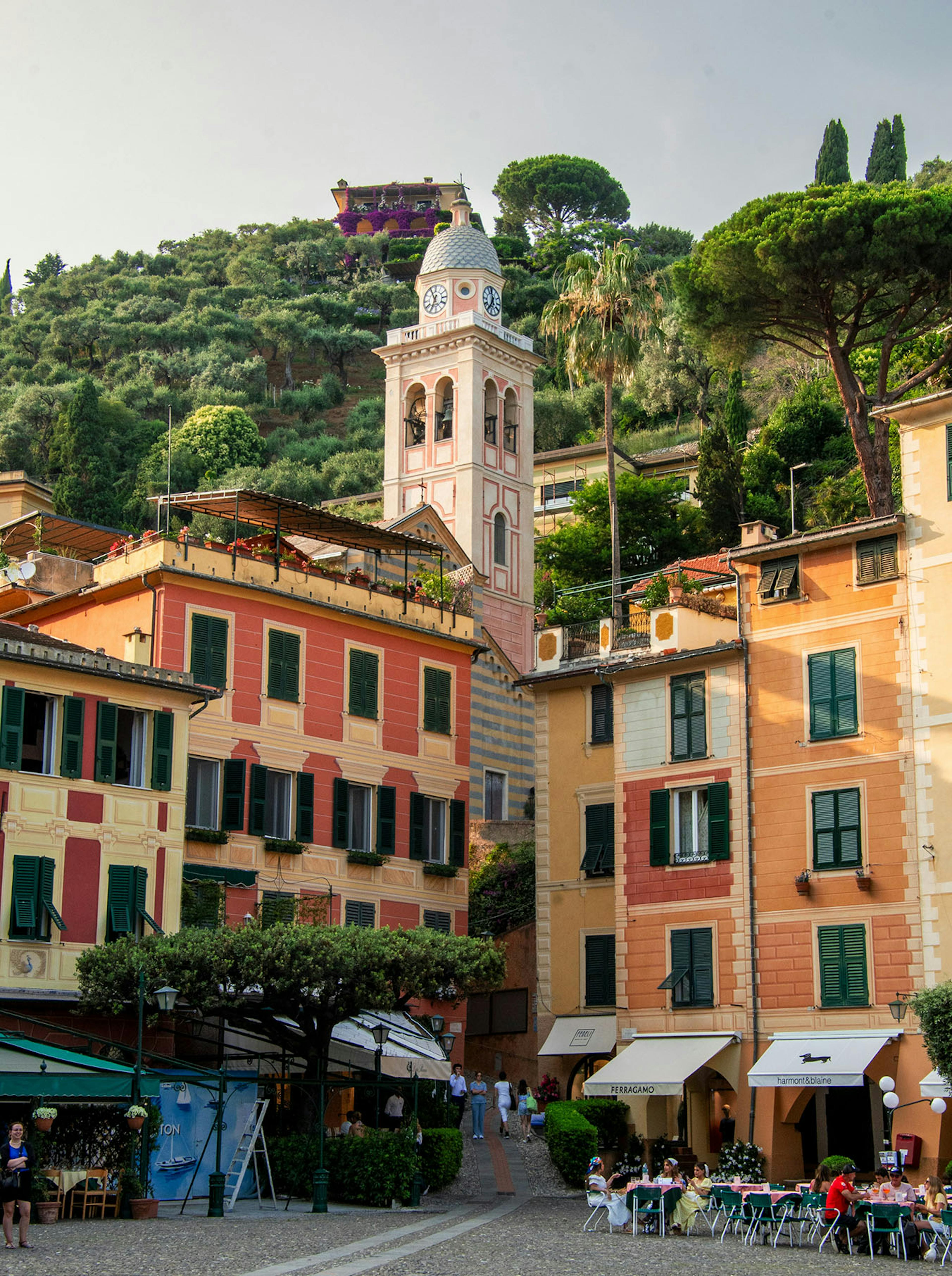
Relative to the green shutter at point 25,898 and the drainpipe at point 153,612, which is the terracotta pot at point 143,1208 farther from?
the drainpipe at point 153,612

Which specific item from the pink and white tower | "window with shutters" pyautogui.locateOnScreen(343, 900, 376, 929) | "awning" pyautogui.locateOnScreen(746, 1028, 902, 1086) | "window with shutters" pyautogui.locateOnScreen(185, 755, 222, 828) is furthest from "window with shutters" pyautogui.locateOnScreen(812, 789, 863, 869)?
the pink and white tower

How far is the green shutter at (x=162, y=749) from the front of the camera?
31.1 meters

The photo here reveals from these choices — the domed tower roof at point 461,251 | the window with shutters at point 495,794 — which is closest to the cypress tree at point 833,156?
the domed tower roof at point 461,251

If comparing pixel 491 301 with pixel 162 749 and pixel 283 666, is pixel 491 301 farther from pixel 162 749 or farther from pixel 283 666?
Answer: pixel 162 749

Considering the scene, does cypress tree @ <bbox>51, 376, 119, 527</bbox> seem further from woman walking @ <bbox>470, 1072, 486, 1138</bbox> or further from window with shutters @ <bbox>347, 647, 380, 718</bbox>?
woman walking @ <bbox>470, 1072, 486, 1138</bbox>

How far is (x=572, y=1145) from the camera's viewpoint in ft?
97.7

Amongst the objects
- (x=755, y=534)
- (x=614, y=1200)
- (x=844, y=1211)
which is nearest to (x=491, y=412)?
(x=755, y=534)

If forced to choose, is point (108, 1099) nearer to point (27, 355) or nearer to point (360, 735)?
point (360, 735)

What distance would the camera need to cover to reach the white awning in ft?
88.9

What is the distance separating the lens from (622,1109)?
3231cm

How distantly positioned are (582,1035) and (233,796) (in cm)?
856

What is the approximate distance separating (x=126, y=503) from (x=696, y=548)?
32729 mm

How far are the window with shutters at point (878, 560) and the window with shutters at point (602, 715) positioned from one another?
680cm

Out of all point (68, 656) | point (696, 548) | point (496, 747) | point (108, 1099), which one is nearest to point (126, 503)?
point (696, 548)
